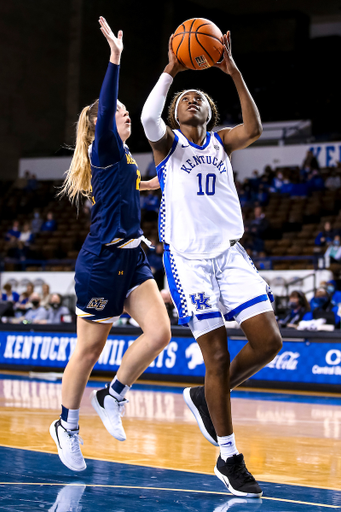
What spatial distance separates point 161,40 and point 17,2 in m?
6.35

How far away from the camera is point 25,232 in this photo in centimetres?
2042

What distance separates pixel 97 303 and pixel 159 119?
46.0 inches

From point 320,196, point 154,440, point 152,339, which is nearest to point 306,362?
point 154,440

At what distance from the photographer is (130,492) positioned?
3826mm

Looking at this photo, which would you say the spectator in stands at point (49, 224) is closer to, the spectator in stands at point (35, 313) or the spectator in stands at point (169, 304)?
the spectator in stands at point (35, 313)

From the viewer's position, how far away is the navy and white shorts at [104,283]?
421cm

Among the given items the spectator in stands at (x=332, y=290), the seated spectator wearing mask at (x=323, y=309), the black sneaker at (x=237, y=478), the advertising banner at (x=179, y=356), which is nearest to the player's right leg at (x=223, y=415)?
the black sneaker at (x=237, y=478)

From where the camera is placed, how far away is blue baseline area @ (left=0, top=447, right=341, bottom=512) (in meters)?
3.46

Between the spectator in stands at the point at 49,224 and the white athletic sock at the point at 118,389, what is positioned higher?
the spectator in stands at the point at 49,224

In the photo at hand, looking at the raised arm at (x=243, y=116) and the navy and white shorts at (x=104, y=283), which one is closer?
the raised arm at (x=243, y=116)

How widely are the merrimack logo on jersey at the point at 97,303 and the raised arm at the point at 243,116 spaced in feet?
3.93

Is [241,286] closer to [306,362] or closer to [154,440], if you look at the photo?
[154,440]

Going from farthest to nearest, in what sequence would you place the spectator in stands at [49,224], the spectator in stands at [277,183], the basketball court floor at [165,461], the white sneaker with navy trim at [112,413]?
the spectator in stands at [49,224] → the spectator in stands at [277,183] → the white sneaker with navy trim at [112,413] → the basketball court floor at [165,461]

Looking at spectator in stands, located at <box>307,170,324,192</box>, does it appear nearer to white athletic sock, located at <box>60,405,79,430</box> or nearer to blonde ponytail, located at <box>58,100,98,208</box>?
blonde ponytail, located at <box>58,100,98,208</box>
